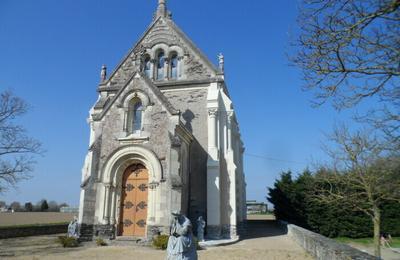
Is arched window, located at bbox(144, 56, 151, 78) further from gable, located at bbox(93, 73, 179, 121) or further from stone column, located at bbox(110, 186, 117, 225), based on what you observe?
stone column, located at bbox(110, 186, 117, 225)

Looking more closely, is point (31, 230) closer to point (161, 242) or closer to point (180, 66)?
point (161, 242)

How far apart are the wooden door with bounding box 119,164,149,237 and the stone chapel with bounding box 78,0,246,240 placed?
5 cm

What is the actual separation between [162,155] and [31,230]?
13.2m

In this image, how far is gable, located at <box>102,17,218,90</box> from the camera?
70.5ft

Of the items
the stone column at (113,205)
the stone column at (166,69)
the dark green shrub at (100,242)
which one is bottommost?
the dark green shrub at (100,242)

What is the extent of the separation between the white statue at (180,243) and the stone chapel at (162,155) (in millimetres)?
6852

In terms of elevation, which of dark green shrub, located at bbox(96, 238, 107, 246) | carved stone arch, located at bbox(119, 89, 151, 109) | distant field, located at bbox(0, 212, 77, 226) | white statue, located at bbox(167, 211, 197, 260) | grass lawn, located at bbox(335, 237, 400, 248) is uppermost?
carved stone arch, located at bbox(119, 89, 151, 109)

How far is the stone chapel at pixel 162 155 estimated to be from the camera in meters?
15.4

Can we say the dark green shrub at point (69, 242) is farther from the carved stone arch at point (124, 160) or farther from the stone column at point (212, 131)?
the stone column at point (212, 131)

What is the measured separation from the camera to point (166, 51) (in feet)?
73.4

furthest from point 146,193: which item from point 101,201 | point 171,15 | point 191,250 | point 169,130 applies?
point 171,15

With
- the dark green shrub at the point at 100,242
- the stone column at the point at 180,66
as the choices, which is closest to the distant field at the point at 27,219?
the dark green shrub at the point at 100,242

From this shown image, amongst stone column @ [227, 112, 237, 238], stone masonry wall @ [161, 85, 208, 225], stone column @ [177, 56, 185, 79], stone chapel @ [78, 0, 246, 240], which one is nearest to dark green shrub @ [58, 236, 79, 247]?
stone chapel @ [78, 0, 246, 240]

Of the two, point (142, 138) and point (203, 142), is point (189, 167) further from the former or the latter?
point (142, 138)
